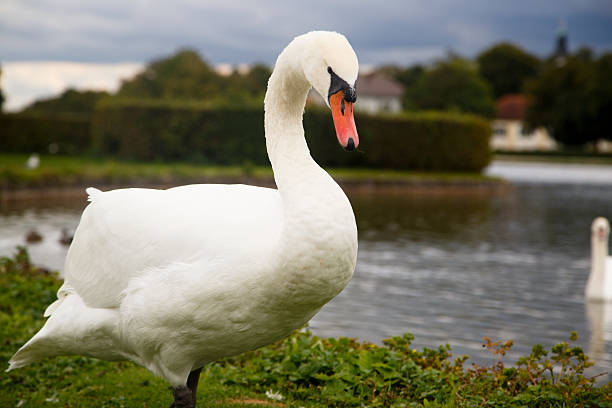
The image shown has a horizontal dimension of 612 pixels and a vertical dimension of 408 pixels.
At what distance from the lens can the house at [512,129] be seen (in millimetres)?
96625

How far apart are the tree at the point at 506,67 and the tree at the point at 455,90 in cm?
3066

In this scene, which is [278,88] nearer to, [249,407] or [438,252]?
[249,407]

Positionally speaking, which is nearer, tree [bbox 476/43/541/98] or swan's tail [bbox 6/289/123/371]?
swan's tail [bbox 6/289/123/371]

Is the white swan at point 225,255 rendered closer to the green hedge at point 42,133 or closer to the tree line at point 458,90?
the green hedge at point 42,133

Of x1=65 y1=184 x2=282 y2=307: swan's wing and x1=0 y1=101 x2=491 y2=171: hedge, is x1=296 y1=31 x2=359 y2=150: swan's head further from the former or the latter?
x1=0 y1=101 x2=491 y2=171: hedge

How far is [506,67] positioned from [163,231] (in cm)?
10387

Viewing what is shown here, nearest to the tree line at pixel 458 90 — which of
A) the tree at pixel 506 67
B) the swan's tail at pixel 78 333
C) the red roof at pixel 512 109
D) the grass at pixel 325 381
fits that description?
the red roof at pixel 512 109

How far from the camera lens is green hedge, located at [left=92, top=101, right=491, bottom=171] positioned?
103ft

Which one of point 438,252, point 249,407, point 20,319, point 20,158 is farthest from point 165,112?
point 249,407

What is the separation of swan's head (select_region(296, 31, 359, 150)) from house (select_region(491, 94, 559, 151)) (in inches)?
3696

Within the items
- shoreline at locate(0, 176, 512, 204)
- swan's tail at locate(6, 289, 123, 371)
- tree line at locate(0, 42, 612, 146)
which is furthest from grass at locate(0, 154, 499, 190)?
tree line at locate(0, 42, 612, 146)

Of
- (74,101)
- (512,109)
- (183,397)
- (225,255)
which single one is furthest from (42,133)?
(512,109)

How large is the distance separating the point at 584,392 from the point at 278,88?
2.80 metres

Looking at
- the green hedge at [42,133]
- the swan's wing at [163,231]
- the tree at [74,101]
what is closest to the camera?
the swan's wing at [163,231]
